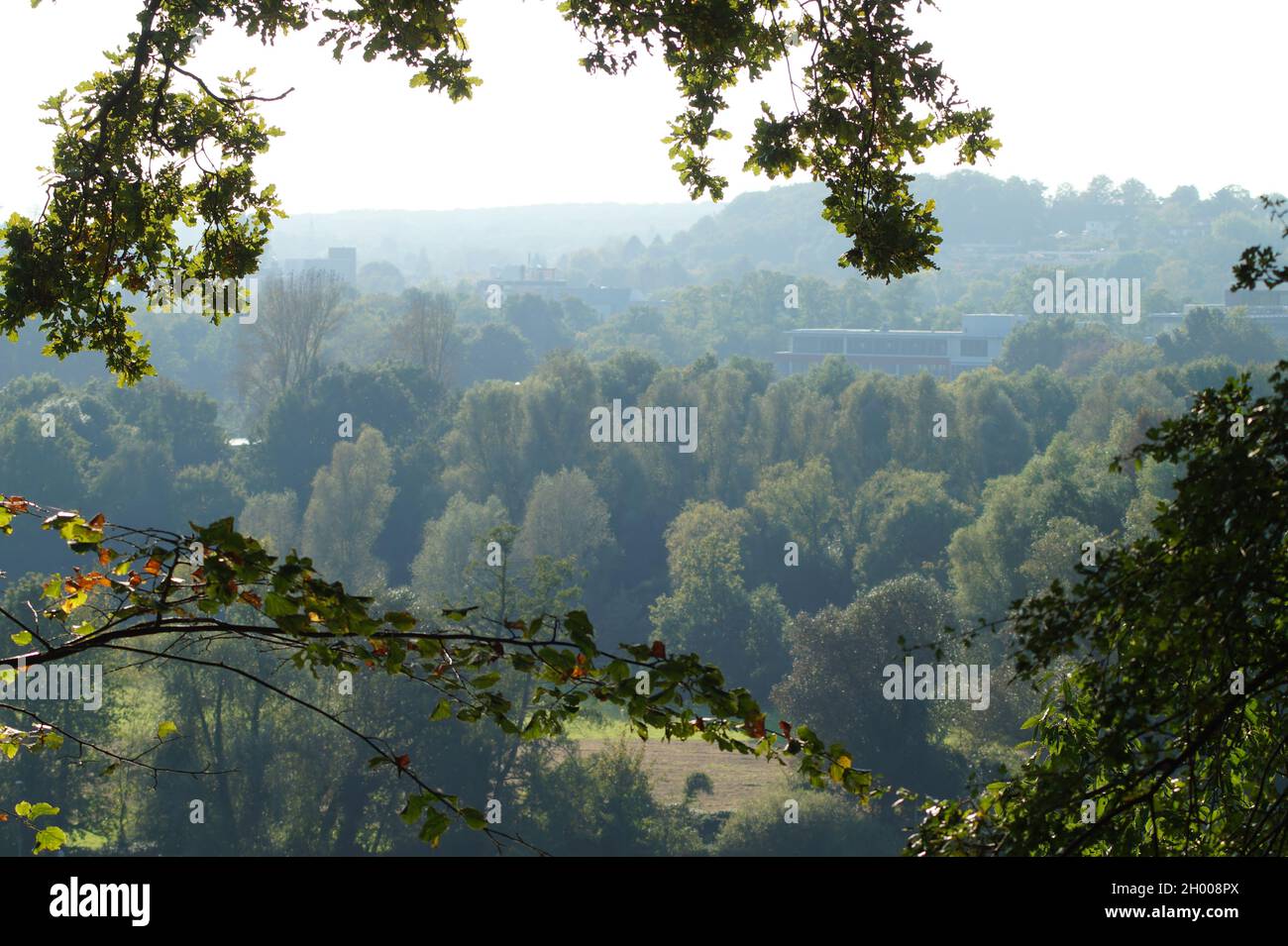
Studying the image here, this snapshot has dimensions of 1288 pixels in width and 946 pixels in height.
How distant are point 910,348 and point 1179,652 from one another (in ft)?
315

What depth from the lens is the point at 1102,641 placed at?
4246mm

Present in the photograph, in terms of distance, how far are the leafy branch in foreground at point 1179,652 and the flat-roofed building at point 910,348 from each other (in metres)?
91.5

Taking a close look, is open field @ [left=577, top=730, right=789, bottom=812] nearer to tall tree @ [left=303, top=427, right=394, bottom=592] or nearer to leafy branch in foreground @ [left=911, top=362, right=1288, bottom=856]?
tall tree @ [left=303, top=427, right=394, bottom=592]

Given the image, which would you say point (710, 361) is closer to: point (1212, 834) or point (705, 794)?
point (705, 794)

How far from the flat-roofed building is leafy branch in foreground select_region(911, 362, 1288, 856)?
91511 mm

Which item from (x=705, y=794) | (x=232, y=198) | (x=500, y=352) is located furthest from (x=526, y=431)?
(x=232, y=198)

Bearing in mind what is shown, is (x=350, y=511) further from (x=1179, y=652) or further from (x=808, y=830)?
(x=1179, y=652)

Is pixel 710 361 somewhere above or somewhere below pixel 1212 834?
above

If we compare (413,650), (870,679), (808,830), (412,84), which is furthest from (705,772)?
(413,650)

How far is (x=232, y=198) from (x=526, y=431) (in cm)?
6075

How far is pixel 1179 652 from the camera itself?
13.3ft

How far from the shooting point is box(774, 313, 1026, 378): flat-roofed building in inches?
3799

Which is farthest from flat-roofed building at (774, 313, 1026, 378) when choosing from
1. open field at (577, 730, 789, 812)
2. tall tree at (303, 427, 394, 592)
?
open field at (577, 730, 789, 812)

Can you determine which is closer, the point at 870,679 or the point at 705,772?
the point at 870,679
